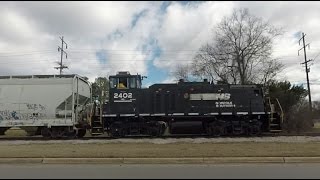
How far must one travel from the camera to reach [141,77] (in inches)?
950

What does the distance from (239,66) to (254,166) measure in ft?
104

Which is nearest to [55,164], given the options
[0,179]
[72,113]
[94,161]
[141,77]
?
[94,161]

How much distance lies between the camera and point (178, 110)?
23.6 meters

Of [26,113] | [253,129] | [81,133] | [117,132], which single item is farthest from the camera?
[81,133]

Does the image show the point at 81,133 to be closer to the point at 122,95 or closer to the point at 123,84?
the point at 122,95

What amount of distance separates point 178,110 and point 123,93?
11.0 ft

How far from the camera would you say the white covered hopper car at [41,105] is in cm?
2275

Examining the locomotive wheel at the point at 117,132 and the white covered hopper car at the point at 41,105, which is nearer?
the white covered hopper car at the point at 41,105

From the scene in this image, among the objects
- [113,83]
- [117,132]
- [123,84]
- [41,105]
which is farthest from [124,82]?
[41,105]

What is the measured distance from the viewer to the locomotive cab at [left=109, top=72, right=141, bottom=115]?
2342 centimetres

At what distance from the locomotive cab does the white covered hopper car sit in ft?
6.91

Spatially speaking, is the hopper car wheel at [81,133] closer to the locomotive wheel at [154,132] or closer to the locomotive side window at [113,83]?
the locomotive side window at [113,83]

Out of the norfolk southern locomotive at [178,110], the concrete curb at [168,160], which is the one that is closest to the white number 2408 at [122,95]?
the norfolk southern locomotive at [178,110]

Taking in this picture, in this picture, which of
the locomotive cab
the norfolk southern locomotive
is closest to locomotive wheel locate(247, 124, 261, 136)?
the norfolk southern locomotive
